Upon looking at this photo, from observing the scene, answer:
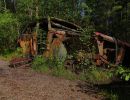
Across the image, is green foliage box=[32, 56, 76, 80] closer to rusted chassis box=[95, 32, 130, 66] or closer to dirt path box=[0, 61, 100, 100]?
dirt path box=[0, 61, 100, 100]

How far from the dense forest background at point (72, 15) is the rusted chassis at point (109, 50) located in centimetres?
1176

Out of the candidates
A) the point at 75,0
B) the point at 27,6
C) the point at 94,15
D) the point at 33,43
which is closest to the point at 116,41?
the point at 33,43

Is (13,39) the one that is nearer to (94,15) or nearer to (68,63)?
(68,63)

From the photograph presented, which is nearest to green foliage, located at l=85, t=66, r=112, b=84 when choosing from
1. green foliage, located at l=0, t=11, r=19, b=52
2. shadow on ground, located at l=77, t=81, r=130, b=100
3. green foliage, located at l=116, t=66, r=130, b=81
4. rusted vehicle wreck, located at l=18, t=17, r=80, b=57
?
shadow on ground, located at l=77, t=81, r=130, b=100

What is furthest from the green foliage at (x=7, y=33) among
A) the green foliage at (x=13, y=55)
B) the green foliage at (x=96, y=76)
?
the green foliage at (x=96, y=76)

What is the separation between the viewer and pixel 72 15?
36.6 meters

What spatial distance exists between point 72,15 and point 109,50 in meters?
20.5

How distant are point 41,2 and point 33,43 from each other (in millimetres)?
18124

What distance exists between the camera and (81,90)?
10914 mm

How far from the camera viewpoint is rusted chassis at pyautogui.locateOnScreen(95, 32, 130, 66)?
15641mm

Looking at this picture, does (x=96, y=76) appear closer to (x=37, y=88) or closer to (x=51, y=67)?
(x=51, y=67)

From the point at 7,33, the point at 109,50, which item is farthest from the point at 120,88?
the point at 7,33

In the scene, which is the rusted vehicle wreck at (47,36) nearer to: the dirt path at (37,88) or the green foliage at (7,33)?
the dirt path at (37,88)

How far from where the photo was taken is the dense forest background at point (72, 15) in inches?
1104
